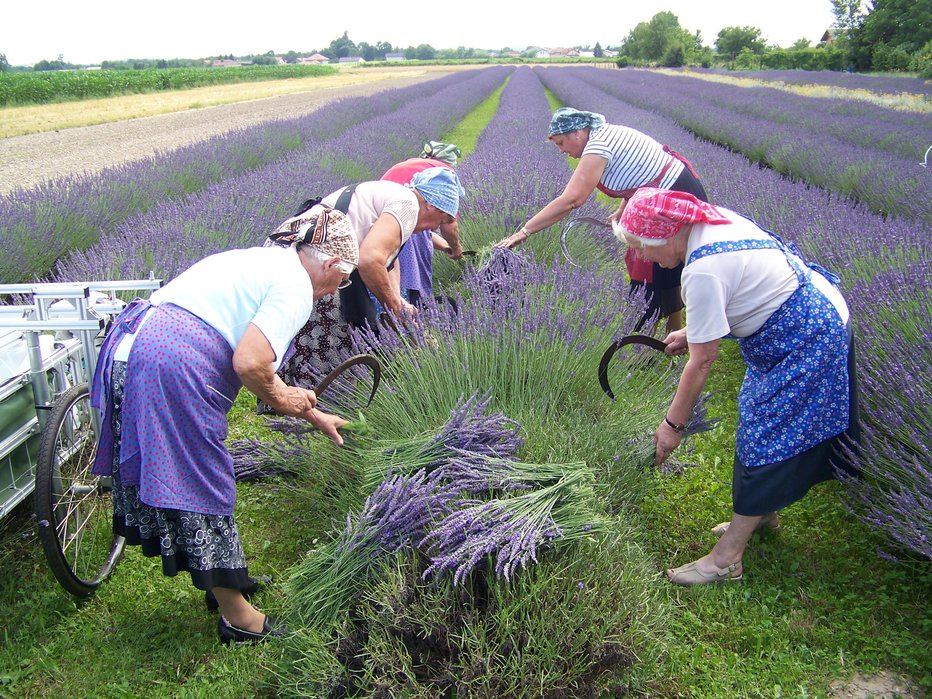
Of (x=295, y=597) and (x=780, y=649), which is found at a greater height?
(x=295, y=597)

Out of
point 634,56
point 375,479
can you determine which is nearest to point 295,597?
point 375,479

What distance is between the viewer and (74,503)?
→ 2.50m

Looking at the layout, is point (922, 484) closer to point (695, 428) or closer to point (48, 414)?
point (695, 428)

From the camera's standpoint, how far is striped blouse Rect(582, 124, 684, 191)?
11.7 ft

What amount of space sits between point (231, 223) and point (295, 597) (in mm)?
3553

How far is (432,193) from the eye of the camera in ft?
10.5

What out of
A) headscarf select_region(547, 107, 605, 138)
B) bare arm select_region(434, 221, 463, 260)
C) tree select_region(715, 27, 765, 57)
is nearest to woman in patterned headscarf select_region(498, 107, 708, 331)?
headscarf select_region(547, 107, 605, 138)

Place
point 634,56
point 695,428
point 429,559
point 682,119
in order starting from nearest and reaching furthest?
point 429,559 → point 695,428 → point 682,119 → point 634,56

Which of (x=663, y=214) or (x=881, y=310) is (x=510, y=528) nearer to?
(x=663, y=214)

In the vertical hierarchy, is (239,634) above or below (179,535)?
below

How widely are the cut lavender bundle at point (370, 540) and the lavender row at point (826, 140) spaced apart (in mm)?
4849

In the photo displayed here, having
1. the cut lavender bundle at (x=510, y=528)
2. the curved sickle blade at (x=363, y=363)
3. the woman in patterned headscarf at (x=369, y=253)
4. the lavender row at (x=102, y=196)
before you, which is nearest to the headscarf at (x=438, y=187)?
the woman in patterned headscarf at (x=369, y=253)

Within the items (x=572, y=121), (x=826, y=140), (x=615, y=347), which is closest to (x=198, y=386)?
(x=615, y=347)

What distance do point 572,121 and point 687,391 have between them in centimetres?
200
